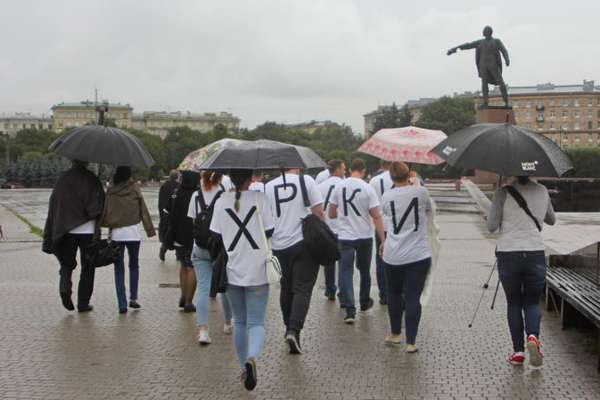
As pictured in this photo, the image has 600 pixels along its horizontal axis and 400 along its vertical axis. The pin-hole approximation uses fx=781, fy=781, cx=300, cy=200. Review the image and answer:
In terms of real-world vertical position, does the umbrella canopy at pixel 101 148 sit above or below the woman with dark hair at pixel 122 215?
above

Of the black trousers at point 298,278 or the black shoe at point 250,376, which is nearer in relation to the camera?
the black shoe at point 250,376

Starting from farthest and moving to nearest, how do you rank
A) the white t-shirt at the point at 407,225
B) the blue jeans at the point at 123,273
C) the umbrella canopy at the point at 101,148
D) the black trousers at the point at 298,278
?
1. the blue jeans at the point at 123,273
2. the umbrella canopy at the point at 101,148
3. the black trousers at the point at 298,278
4. the white t-shirt at the point at 407,225

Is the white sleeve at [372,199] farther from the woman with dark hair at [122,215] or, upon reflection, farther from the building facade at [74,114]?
the building facade at [74,114]

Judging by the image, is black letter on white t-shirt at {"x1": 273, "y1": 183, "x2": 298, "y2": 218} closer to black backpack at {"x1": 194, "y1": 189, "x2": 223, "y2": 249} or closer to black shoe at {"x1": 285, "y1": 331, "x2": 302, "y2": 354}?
black backpack at {"x1": 194, "y1": 189, "x2": 223, "y2": 249}

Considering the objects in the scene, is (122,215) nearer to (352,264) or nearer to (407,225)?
(352,264)

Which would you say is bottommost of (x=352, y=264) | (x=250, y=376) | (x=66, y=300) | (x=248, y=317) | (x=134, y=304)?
(x=134, y=304)

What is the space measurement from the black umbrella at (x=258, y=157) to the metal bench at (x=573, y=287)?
110 inches

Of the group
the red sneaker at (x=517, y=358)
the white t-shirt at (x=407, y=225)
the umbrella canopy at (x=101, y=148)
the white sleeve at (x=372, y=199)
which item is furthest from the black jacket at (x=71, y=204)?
the red sneaker at (x=517, y=358)

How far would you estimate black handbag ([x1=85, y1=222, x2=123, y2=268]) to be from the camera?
8.80 m

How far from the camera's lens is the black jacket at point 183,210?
8.80 m

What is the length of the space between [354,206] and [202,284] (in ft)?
6.64

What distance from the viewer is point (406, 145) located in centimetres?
778

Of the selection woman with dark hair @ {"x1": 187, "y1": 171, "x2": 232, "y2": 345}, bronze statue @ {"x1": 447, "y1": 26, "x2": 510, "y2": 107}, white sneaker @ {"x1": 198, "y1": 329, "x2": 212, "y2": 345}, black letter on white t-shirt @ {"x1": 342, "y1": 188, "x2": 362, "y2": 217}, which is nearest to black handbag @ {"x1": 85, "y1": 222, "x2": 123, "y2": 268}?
woman with dark hair @ {"x1": 187, "y1": 171, "x2": 232, "y2": 345}

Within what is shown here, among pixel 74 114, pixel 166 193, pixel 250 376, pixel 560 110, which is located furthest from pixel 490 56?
pixel 74 114
